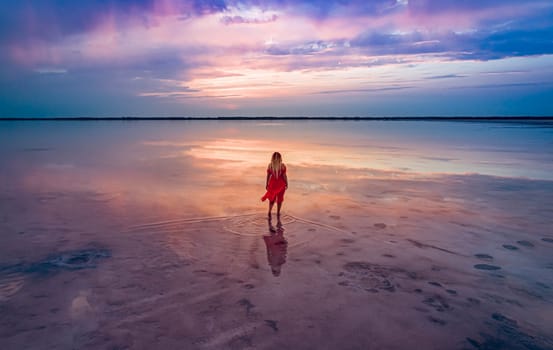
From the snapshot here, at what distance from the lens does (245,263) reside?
6566 millimetres

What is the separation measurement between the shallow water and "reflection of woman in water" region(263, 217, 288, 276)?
0.04 metres

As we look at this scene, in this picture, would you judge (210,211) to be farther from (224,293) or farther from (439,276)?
(439,276)

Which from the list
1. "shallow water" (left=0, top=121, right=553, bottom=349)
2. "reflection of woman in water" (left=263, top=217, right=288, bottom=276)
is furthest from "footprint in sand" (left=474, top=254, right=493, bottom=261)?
"reflection of woman in water" (left=263, top=217, right=288, bottom=276)

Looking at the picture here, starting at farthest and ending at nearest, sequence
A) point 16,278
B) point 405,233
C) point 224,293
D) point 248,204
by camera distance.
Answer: point 248,204, point 405,233, point 16,278, point 224,293

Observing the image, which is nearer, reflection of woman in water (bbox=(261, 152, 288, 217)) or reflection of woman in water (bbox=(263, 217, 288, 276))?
reflection of woman in water (bbox=(263, 217, 288, 276))

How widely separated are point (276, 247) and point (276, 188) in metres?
2.53

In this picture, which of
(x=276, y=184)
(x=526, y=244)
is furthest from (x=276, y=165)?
(x=526, y=244)

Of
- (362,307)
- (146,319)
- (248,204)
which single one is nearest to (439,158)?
(248,204)

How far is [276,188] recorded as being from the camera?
9.70 meters

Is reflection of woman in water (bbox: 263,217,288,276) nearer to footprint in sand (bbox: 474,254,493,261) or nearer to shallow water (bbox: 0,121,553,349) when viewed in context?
shallow water (bbox: 0,121,553,349)

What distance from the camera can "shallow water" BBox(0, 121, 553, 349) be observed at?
446cm

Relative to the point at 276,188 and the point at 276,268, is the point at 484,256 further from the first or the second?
the point at 276,188

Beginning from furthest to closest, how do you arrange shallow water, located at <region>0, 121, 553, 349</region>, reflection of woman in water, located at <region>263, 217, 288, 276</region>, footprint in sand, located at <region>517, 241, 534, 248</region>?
1. footprint in sand, located at <region>517, 241, 534, 248</region>
2. reflection of woman in water, located at <region>263, 217, 288, 276</region>
3. shallow water, located at <region>0, 121, 553, 349</region>

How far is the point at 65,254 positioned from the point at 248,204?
17.0ft
